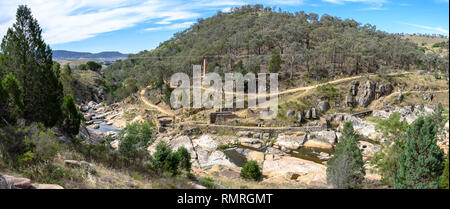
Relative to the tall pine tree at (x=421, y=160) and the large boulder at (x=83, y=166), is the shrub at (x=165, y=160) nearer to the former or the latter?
the large boulder at (x=83, y=166)

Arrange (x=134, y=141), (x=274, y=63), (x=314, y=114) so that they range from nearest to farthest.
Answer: (x=134, y=141) → (x=314, y=114) → (x=274, y=63)

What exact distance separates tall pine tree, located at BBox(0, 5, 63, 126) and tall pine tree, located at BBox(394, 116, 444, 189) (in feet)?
64.3

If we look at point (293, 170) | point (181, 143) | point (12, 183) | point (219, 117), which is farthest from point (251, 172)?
point (219, 117)

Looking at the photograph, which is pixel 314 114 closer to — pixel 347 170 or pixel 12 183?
pixel 347 170

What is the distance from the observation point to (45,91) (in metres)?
16.6

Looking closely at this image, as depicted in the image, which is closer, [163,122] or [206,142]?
[206,142]

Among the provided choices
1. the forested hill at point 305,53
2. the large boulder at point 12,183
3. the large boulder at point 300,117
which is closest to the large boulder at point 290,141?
the large boulder at point 300,117

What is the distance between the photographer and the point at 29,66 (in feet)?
54.3

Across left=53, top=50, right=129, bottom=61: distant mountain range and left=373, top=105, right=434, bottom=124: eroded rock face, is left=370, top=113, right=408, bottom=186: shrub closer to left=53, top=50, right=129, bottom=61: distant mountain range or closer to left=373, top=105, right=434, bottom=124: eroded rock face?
left=373, top=105, right=434, bottom=124: eroded rock face

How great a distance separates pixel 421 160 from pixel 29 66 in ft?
70.4

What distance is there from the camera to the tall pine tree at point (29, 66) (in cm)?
1625
